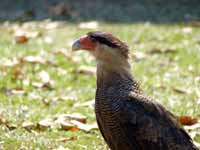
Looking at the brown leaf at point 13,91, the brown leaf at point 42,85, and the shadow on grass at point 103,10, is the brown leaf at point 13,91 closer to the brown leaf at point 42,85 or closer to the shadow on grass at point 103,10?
the brown leaf at point 42,85

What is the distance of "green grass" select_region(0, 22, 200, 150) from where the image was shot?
664 cm

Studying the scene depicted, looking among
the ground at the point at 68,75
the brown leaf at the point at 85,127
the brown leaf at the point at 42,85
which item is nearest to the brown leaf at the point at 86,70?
the ground at the point at 68,75

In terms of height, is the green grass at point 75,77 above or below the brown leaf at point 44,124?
below

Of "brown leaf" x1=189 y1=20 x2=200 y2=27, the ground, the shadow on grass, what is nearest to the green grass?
the ground

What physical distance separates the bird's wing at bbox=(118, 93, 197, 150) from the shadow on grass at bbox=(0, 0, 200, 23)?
23.6ft

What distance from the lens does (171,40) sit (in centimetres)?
1148

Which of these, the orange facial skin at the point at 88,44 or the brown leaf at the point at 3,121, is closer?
the orange facial skin at the point at 88,44

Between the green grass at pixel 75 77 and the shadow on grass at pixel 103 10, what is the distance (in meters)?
0.56

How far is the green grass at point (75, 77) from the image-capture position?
664cm

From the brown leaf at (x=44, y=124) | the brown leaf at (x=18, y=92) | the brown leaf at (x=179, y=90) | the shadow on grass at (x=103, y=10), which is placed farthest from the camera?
the shadow on grass at (x=103, y=10)

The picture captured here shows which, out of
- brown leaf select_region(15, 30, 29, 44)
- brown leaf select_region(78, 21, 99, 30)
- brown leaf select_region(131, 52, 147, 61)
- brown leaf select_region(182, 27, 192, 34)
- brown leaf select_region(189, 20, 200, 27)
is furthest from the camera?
brown leaf select_region(189, 20, 200, 27)

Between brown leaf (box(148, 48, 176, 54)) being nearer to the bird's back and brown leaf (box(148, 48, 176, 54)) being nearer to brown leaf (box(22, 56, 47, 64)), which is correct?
brown leaf (box(22, 56, 47, 64))

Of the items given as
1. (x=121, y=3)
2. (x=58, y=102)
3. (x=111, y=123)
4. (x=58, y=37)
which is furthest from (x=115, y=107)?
(x=121, y=3)

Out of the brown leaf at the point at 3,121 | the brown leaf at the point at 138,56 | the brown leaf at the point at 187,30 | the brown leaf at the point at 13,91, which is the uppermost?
the brown leaf at the point at 3,121
